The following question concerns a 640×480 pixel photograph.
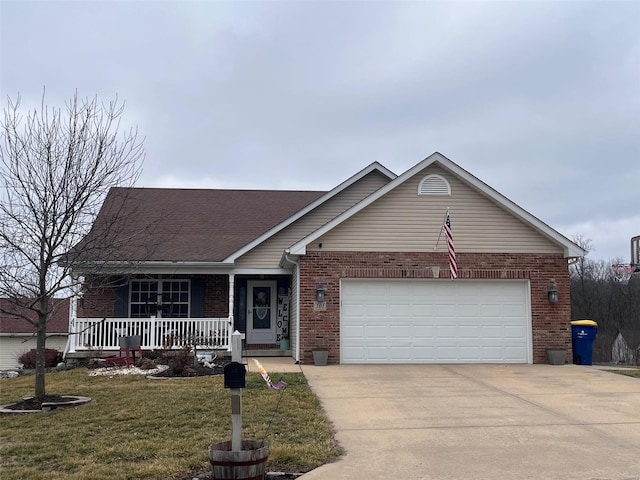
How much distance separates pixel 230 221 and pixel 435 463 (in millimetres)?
15123

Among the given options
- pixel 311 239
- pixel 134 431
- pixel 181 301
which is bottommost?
pixel 134 431

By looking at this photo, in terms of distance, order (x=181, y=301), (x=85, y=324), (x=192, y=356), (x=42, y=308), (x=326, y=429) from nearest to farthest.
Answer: (x=326, y=429) → (x=42, y=308) → (x=192, y=356) → (x=85, y=324) → (x=181, y=301)

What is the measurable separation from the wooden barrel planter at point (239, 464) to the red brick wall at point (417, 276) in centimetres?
935

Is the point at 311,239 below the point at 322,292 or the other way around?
the other way around

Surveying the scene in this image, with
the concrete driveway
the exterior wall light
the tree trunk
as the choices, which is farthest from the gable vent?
the tree trunk

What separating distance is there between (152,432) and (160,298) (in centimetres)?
1087

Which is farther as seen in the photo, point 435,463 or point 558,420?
point 558,420

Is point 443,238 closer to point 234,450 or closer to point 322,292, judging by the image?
point 322,292

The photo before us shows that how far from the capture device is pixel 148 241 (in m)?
17.3

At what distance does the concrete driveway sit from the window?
6.92 meters

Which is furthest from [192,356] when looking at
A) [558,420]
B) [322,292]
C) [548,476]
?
[548,476]

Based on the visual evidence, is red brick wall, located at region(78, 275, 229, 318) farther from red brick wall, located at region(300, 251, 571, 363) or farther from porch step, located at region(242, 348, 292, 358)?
red brick wall, located at region(300, 251, 571, 363)

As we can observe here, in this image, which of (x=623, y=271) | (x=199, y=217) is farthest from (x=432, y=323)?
(x=623, y=271)

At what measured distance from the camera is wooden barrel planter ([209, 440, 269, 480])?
5.19m
